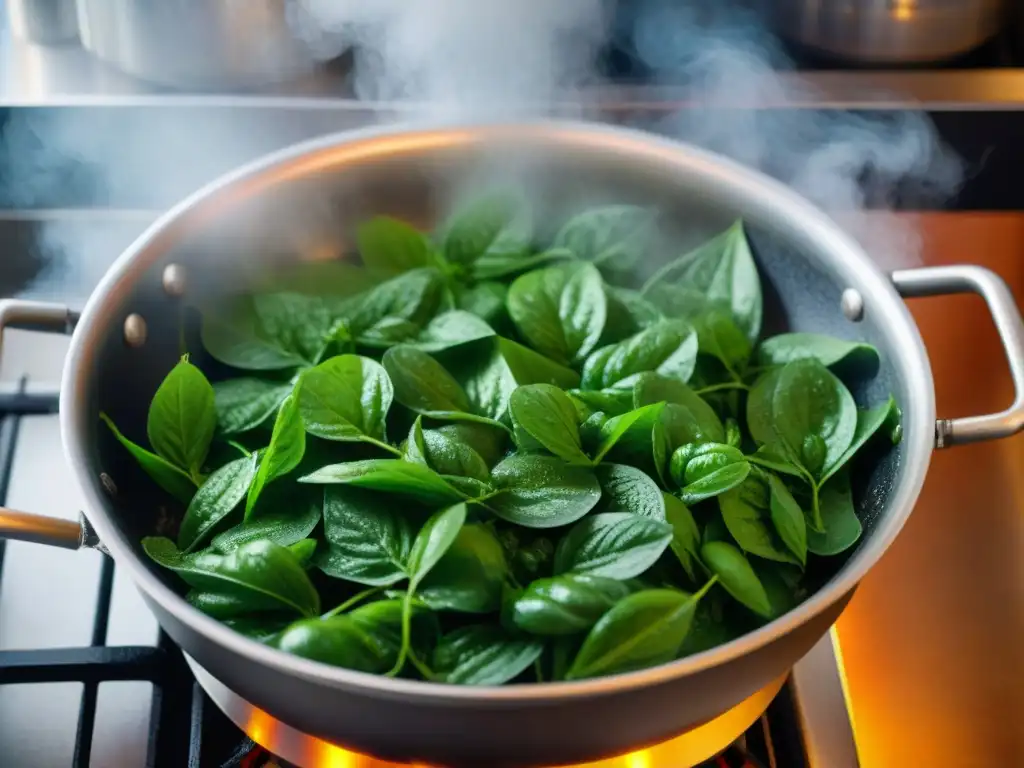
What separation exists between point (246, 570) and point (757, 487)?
0.27m

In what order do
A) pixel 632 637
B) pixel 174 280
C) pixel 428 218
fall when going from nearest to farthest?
1. pixel 632 637
2. pixel 174 280
3. pixel 428 218

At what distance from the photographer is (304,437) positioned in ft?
1.93

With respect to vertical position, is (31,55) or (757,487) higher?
(31,55)

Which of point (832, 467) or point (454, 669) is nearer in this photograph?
point (454, 669)

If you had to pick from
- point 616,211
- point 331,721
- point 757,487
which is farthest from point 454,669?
point 616,211

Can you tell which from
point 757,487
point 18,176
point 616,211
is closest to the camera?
point 757,487

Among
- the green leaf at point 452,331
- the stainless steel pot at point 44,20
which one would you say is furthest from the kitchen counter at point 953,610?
the stainless steel pot at point 44,20

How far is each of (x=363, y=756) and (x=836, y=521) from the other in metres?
0.29

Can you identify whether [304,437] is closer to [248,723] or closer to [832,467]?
[248,723]

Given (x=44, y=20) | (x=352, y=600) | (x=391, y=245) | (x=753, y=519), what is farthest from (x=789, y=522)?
(x=44, y=20)

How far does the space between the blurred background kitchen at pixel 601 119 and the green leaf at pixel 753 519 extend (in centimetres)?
17

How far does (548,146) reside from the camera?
0.76m

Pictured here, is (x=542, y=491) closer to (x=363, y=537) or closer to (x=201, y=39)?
(x=363, y=537)

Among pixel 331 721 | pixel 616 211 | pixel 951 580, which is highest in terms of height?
pixel 616 211
